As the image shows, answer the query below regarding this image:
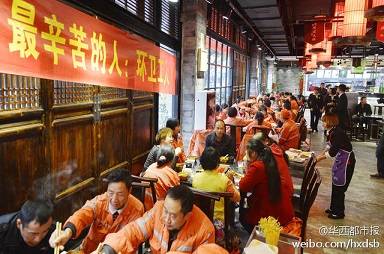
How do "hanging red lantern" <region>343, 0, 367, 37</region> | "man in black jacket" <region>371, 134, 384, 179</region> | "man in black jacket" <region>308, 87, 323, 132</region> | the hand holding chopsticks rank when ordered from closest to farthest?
the hand holding chopsticks
"hanging red lantern" <region>343, 0, 367, 37</region>
"man in black jacket" <region>371, 134, 384, 179</region>
"man in black jacket" <region>308, 87, 323, 132</region>

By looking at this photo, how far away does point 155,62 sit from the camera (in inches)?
237

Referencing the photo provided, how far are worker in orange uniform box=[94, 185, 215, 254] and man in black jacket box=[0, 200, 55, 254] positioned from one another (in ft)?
2.00

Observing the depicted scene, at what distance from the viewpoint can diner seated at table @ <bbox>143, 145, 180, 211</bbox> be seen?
4.38 meters

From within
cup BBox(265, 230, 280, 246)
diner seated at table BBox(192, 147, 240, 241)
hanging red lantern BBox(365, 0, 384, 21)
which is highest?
hanging red lantern BBox(365, 0, 384, 21)

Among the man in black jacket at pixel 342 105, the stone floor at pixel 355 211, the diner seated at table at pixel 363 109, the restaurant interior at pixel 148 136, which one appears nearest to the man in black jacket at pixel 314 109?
the diner seated at table at pixel 363 109

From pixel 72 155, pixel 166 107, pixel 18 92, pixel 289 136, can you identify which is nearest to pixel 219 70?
pixel 166 107

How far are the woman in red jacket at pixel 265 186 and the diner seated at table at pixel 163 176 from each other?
1.03 m

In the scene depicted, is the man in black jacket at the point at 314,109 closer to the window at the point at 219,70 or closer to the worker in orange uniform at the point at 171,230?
the window at the point at 219,70

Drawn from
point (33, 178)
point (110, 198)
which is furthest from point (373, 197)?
point (33, 178)

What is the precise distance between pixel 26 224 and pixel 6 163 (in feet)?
3.64

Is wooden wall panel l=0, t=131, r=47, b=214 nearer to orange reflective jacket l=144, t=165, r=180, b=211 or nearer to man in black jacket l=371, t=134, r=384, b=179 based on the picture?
orange reflective jacket l=144, t=165, r=180, b=211

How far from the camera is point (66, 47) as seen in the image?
3.51 m

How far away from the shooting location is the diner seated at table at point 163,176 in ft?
14.4

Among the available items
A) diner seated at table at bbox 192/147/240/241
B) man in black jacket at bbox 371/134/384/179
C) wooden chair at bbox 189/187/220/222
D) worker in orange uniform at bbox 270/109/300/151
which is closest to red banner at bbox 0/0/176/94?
diner seated at table at bbox 192/147/240/241
